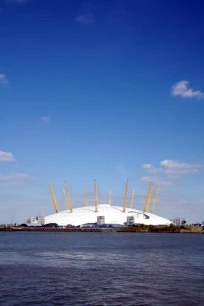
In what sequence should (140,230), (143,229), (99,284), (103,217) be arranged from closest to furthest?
(99,284) → (140,230) → (143,229) → (103,217)

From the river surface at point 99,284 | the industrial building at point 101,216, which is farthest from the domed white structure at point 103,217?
the river surface at point 99,284

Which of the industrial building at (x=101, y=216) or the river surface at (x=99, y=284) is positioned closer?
the river surface at (x=99, y=284)

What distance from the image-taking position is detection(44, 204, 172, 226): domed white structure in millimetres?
166000

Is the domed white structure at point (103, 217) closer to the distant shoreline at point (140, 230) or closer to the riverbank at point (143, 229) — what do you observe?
the riverbank at point (143, 229)

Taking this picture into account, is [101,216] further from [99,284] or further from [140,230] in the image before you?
[99,284]

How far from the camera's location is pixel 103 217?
165875 millimetres

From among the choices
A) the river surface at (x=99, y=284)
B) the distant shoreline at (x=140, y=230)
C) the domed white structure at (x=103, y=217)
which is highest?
the domed white structure at (x=103, y=217)

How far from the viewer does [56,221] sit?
174 meters

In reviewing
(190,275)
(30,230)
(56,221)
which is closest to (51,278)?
(190,275)

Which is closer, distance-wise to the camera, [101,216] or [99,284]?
[99,284]

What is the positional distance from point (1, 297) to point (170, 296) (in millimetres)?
9723

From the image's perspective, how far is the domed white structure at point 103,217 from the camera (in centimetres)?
16600

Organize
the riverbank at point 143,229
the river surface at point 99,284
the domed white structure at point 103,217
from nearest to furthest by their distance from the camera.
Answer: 1. the river surface at point 99,284
2. the riverbank at point 143,229
3. the domed white structure at point 103,217

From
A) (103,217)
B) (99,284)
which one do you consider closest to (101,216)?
(103,217)
